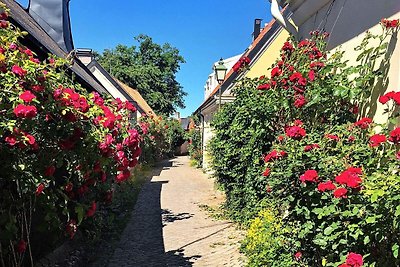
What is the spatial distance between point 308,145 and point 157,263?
336cm

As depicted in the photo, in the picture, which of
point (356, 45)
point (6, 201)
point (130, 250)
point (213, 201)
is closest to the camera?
point (6, 201)

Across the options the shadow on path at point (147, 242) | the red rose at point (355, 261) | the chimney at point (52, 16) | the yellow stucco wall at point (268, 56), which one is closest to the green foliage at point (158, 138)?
the chimney at point (52, 16)

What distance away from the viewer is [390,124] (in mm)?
3754

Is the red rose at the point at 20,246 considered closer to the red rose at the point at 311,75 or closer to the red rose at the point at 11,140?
the red rose at the point at 11,140

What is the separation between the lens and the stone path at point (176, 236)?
5902 mm

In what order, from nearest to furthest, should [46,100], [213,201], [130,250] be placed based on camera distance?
1. [46,100]
2. [130,250]
3. [213,201]

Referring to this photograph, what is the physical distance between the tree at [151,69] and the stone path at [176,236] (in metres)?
34.7

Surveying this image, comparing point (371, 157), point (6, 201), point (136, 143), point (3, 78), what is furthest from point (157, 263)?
point (3, 78)

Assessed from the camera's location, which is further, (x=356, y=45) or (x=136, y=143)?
(x=136, y=143)

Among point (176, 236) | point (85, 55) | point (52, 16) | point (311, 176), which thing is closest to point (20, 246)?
point (311, 176)

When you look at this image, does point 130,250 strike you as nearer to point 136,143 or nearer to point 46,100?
point 136,143

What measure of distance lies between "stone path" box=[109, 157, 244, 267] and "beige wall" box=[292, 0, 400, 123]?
3.21m

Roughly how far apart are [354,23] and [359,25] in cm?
15

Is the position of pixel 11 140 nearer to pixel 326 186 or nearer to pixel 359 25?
pixel 326 186
